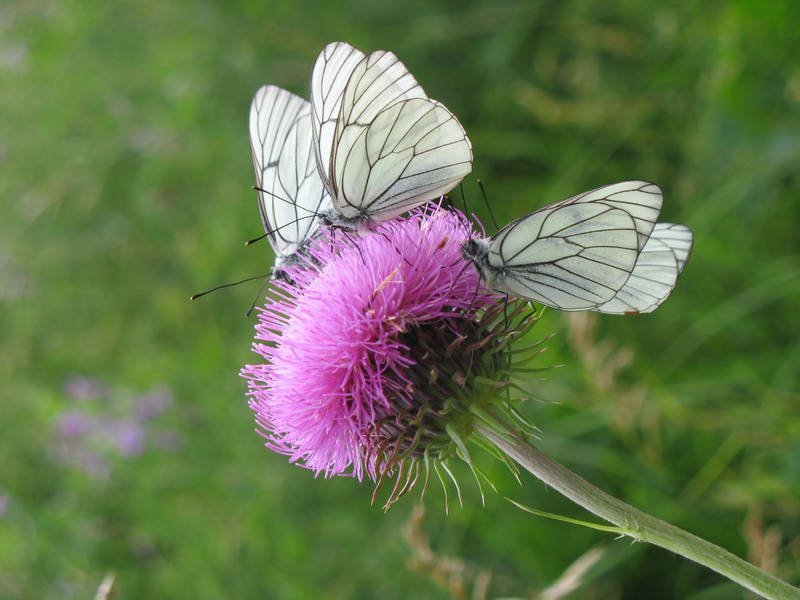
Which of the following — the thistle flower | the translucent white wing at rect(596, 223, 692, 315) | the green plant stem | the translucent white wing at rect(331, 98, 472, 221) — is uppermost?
the translucent white wing at rect(331, 98, 472, 221)

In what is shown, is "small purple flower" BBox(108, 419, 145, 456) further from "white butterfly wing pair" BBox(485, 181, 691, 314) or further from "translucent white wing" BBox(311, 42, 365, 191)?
"white butterfly wing pair" BBox(485, 181, 691, 314)

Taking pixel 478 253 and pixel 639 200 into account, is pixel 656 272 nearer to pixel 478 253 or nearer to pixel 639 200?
pixel 639 200

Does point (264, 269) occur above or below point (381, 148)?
above

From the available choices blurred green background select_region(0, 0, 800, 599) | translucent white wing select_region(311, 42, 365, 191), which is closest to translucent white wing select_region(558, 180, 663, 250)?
translucent white wing select_region(311, 42, 365, 191)

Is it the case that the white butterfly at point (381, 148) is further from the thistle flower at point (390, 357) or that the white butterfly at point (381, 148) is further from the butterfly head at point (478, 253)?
the butterfly head at point (478, 253)

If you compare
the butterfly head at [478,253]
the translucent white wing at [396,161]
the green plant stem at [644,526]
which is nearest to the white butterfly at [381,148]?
the translucent white wing at [396,161]

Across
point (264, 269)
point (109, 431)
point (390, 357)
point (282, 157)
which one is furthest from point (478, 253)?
point (109, 431)
